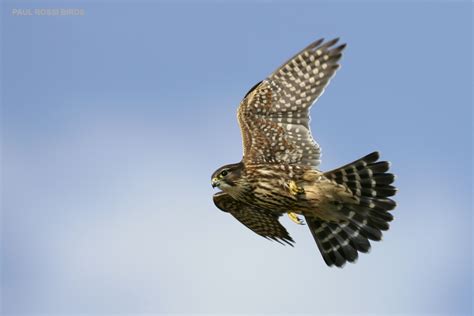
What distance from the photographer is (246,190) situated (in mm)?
12039

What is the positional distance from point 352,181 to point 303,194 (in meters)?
0.77

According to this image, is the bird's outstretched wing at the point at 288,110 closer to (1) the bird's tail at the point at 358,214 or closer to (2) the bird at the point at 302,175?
(2) the bird at the point at 302,175

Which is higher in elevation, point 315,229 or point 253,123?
point 253,123

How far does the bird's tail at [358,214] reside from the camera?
463 inches

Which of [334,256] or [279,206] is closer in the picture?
[279,206]

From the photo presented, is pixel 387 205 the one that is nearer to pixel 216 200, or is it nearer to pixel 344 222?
pixel 344 222

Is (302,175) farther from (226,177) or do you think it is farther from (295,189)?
(226,177)

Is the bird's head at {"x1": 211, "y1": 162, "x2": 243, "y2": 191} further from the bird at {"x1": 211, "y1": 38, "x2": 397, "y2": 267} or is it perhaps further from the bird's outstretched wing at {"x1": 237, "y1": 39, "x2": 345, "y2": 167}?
the bird's outstretched wing at {"x1": 237, "y1": 39, "x2": 345, "y2": 167}

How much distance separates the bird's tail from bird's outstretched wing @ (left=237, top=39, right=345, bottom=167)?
2.52ft

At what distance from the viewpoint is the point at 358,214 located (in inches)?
489

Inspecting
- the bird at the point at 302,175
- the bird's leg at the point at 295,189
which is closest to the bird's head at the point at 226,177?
the bird at the point at 302,175

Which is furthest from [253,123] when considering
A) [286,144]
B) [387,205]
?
[387,205]

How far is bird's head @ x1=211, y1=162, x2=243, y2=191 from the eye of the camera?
39.4 ft

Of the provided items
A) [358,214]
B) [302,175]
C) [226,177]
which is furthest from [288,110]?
[358,214]
